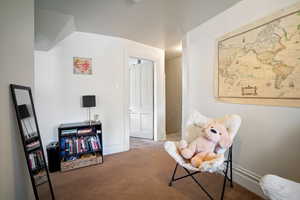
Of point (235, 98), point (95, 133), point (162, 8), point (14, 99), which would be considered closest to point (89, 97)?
point (95, 133)

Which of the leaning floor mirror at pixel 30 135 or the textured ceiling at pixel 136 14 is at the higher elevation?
the textured ceiling at pixel 136 14

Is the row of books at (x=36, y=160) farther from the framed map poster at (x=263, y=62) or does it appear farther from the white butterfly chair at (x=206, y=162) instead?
the framed map poster at (x=263, y=62)

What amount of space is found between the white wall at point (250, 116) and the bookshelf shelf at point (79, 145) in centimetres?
182

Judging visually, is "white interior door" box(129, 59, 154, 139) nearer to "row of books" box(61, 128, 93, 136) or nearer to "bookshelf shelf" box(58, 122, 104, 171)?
"bookshelf shelf" box(58, 122, 104, 171)

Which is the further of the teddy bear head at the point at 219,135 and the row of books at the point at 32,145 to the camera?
the teddy bear head at the point at 219,135

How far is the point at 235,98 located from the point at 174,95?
294 cm

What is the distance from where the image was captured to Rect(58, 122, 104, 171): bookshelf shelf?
7.48ft

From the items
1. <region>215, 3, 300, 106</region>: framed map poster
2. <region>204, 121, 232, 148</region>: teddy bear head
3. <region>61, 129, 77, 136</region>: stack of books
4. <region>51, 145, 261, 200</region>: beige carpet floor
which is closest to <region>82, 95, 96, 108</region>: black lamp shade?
<region>61, 129, 77, 136</region>: stack of books

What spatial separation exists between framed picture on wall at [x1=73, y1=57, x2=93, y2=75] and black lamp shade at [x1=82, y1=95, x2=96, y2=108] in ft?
1.55

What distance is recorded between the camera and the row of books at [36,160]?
1.27m

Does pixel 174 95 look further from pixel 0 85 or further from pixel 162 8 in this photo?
pixel 0 85

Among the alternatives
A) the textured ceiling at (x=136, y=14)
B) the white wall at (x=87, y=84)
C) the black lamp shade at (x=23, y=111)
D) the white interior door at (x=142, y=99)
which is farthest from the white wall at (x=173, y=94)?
the black lamp shade at (x=23, y=111)

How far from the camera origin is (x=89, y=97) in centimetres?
258

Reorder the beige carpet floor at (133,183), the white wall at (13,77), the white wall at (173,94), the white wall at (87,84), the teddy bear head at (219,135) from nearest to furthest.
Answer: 1. the white wall at (13,77)
2. the teddy bear head at (219,135)
3. the beige carpet floor at (133,183)
4. the white wall at (87,84)
5. the white wall at (173,94)
